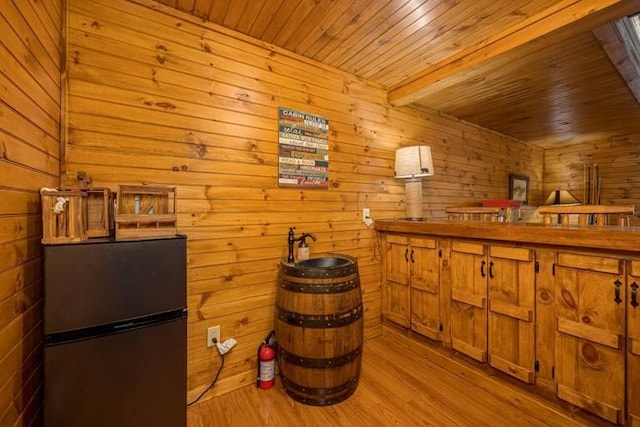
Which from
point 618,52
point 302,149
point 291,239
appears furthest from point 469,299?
point 618,52

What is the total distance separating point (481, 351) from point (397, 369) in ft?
2.04

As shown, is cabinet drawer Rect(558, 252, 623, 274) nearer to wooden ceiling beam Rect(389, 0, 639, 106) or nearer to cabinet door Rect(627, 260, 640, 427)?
cabinet door Rect(627, 260, 640, 427)

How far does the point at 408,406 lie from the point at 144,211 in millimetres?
1956

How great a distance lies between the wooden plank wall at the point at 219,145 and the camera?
1.55 meters

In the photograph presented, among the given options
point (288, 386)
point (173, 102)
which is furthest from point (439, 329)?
point (173, 102)

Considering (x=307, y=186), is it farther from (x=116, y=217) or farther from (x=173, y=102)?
(x=116, y=217)

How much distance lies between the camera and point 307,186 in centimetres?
228

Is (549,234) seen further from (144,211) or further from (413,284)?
(144,211)

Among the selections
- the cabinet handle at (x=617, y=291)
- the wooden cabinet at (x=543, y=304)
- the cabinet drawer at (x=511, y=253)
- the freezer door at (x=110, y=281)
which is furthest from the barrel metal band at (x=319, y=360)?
the cabinet handle at (x=617, y=291)

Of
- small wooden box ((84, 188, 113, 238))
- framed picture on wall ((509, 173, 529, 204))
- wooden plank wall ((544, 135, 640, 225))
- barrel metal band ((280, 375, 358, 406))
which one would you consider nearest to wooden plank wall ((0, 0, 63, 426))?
small wooden box ((84, 188, 113, 238))

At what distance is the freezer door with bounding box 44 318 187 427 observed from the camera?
107 cm

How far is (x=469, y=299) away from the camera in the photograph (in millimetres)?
2004

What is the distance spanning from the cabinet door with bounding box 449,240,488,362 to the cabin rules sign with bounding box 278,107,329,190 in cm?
121

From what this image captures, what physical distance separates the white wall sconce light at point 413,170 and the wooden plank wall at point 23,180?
Result: 2.54 m
